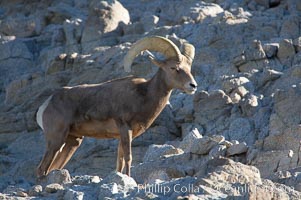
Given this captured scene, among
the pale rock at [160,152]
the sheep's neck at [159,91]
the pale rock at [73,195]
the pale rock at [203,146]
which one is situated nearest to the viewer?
the pale rock at [73,195]

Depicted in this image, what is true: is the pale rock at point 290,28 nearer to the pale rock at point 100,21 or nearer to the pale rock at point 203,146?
the pale rock at point 100,21

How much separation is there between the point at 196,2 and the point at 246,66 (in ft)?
24.5

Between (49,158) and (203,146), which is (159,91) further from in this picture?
(203,146)

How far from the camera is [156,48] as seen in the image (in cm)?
1911

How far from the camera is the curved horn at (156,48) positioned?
18.9m

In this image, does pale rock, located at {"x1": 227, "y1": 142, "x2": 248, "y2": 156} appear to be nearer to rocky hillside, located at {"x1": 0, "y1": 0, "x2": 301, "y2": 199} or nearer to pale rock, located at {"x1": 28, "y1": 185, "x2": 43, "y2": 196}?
rocky hillside, located at {"x1": 0, "y1": 0, "x2": 301, "y2": 199}

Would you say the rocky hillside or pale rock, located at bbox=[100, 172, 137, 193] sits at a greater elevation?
pale rock, located at bbox=[100, 172, 137, 193]

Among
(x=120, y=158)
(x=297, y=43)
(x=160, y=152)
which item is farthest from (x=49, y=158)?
(x=297, y=43)

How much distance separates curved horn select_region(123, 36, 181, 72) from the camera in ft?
61.9

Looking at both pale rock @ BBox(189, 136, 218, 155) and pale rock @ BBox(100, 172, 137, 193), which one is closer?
pale rock @ BBox(100, 172, 137, 193)

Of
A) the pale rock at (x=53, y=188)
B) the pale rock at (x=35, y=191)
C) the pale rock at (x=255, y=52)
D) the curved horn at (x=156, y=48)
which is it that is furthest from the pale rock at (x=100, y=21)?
the pale rock at (x=53, y=188)

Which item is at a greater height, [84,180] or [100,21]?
[84,180]

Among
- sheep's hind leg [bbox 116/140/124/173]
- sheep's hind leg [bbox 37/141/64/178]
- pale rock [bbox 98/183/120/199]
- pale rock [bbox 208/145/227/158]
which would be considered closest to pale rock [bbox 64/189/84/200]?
pale rock [bbox 98/183/120/199]

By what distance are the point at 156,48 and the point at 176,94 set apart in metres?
9.73
